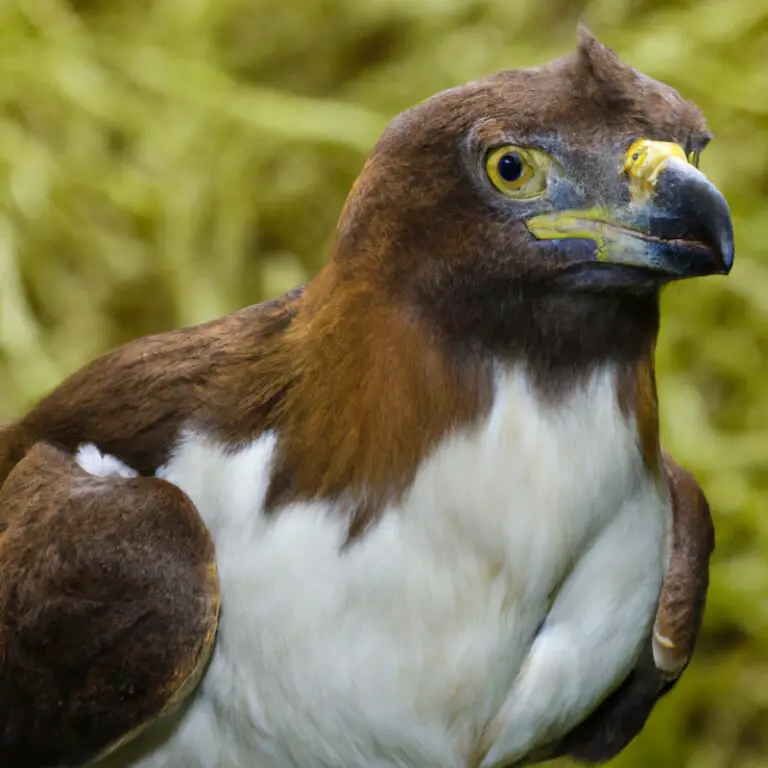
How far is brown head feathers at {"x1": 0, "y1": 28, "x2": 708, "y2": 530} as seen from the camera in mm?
1067

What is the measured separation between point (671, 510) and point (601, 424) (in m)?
0.21

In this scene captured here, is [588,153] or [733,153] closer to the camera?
[588,153]

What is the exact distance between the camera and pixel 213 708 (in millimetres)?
1187

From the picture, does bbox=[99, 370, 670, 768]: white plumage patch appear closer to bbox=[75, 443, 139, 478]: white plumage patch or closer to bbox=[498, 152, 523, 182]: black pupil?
bbox=[75, 443, 139, 478]: white plumage patch

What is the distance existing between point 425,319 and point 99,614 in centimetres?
34

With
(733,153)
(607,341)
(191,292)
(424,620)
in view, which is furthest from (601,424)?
(733,153)

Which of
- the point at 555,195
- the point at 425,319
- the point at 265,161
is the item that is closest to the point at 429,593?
the point at 425,319

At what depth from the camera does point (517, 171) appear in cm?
106

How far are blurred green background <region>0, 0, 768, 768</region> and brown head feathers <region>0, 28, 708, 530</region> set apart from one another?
4.03 feet

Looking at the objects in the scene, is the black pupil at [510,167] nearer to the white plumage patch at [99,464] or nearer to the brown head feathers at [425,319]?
the brown head feathers at [425,319]

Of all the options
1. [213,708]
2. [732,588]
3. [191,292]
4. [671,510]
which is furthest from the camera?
[191,292]

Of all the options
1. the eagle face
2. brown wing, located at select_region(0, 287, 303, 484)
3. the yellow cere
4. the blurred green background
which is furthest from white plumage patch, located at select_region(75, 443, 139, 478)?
the blurred green background

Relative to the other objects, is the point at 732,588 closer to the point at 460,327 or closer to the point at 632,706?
the point at 632,706

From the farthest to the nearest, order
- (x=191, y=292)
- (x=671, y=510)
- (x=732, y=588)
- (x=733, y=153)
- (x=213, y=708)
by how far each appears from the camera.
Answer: (x=733, y=153) < (x=191, y=292) < (x=732, y=588) < (x=671, y=510) < (x=213, y=708)
